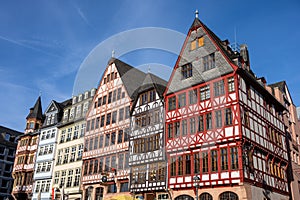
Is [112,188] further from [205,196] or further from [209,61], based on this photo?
[209,61]

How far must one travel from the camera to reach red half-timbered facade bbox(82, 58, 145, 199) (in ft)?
114

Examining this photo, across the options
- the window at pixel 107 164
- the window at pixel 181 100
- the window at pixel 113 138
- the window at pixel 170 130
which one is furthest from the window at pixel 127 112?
the window at pixel 181 100

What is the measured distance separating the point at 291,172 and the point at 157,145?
1453cm

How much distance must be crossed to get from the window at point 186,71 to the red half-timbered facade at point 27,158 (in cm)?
2744

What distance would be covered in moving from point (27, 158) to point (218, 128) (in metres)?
33.7

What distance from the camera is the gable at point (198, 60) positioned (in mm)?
28344

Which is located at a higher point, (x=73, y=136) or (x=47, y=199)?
(x=73, y=136)

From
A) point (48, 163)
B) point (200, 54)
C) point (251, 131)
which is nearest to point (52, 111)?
point (48, 163)

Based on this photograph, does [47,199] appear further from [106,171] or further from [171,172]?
[171,172]

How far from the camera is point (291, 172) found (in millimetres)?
34375

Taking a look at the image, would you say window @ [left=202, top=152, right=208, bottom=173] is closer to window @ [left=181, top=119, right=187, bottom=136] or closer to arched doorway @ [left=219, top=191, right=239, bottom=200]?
arched doorway @ [left=219, top=191, right=239, bottom=200]

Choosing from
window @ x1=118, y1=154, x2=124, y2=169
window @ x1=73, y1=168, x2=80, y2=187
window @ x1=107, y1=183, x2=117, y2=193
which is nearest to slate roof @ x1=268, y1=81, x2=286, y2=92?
window @ x1=118, y1=154, x2=124, y2=169

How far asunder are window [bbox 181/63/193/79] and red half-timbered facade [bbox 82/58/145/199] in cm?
757

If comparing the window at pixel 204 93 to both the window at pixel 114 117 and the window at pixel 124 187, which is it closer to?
the window at pixel 124 187
